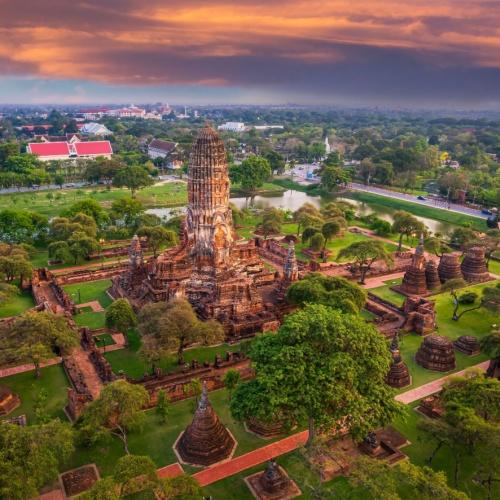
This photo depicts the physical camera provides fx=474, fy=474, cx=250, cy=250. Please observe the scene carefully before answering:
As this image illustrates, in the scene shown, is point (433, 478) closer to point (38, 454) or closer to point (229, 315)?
point (38, 454)

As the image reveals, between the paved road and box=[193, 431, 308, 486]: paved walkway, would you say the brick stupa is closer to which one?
box=[193, 431, 308, 486]: paved walkway

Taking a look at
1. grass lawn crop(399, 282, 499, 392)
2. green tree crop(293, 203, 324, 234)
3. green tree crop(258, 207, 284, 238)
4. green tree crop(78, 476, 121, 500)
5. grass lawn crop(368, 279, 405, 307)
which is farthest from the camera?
green tree crop(258, 207, 284, 238)

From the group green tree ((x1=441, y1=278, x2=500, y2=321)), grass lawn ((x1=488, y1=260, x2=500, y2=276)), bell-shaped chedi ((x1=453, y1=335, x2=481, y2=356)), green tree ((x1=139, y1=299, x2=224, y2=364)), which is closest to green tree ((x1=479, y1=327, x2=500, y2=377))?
bell-shaped chedi ((x1=453, y1=335, x2=481, y2=356))

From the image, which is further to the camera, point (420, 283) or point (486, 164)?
point (486, 164)

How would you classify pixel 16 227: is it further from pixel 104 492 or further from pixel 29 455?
pixel 104 492

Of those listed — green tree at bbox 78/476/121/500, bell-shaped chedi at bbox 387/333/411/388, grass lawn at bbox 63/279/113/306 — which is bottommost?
grass lawn at bbox 63/279/113/306

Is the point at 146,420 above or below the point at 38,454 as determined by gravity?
below

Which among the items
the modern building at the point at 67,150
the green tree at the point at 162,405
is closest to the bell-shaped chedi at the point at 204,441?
the green tree at the point at 162,405

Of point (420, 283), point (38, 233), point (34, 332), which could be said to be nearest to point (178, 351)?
point (34, 332)
